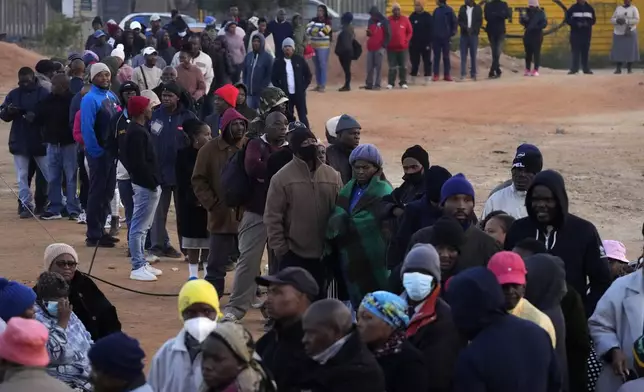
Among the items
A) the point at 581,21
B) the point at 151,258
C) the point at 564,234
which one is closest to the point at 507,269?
the point at 564,234

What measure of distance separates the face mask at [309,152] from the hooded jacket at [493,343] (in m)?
3.73

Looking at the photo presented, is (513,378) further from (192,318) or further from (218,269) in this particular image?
(218,269)

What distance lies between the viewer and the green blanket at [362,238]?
9.42m

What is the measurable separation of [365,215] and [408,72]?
24566 mm

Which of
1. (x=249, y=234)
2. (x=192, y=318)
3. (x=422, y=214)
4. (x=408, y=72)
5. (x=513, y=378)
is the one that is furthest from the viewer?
(x=408, y=72)

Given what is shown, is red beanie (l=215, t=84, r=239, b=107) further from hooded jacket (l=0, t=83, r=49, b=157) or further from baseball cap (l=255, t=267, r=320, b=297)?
baseball cap (l=255, t=267, r=320, b=297)

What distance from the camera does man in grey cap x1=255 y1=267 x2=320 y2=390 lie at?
6.15 metres

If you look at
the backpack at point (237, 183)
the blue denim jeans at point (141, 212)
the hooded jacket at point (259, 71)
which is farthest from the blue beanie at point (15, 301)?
the hooded jacket at point (259, 71)

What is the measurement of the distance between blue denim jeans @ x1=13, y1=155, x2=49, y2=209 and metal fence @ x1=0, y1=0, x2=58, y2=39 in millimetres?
27805

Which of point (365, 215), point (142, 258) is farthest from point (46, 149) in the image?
point (365, 215)

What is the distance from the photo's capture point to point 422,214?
869 cm

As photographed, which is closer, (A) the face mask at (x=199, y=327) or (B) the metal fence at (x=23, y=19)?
(A) the face mask at (x=199, y=327)

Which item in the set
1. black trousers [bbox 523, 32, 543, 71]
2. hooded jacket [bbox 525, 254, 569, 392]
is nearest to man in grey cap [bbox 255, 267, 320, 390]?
hooded jacket [bbox 525, 254, 569, 392]

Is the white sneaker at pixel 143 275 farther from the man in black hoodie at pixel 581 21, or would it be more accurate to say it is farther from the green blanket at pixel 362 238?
the man in black hoodie at pixel 581 21
